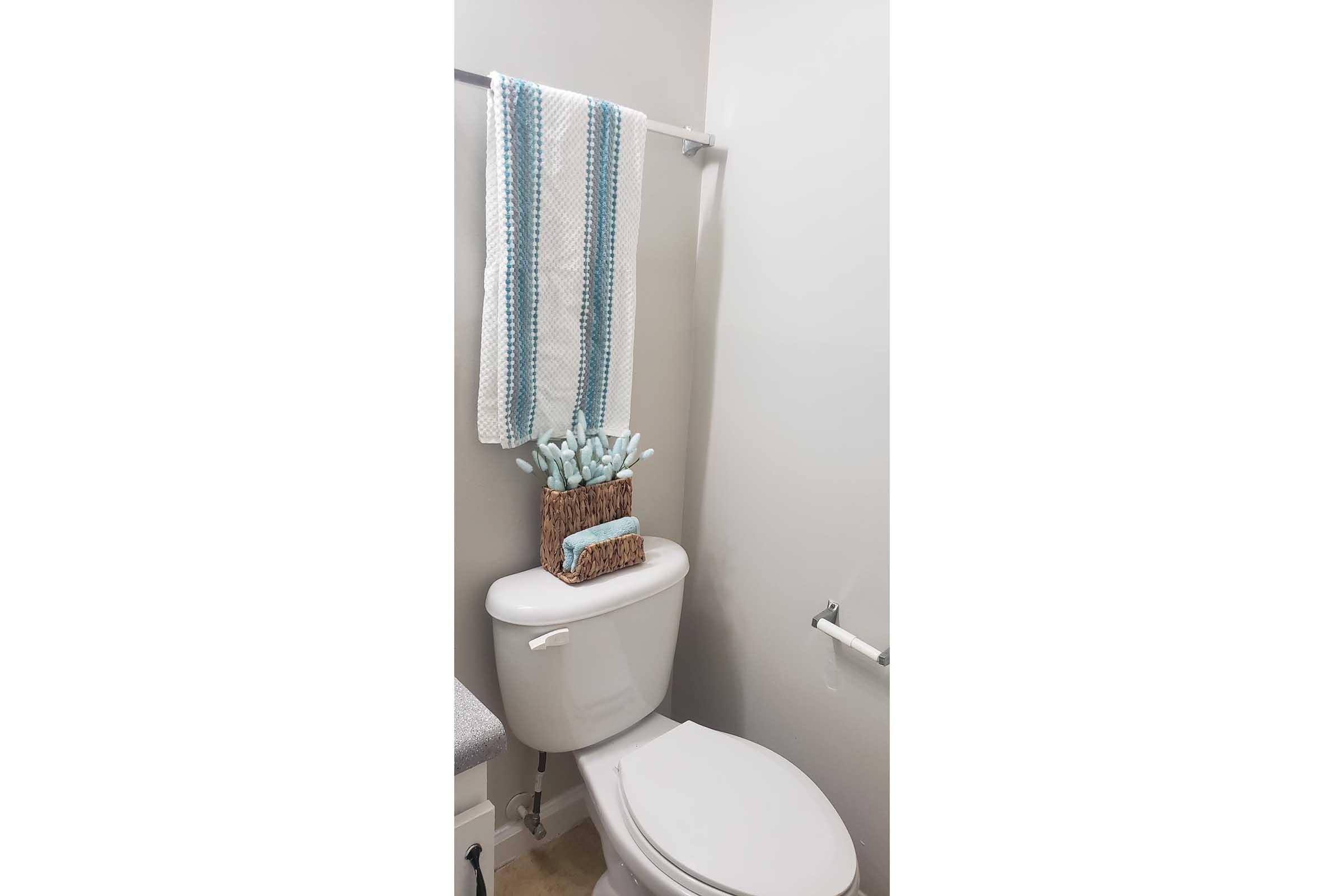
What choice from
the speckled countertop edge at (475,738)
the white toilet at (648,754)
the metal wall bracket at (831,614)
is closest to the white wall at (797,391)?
the metal wall bracket at (831,614)

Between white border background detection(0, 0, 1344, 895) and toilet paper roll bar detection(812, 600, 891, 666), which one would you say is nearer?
white border background detection(0, 0, 1344, 895)

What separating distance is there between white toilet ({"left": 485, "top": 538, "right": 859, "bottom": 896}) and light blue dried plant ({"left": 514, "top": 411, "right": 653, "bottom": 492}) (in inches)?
7.5

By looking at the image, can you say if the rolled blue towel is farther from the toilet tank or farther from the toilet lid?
the toilet lid

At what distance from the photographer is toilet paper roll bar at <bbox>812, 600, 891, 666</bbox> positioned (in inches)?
51.0

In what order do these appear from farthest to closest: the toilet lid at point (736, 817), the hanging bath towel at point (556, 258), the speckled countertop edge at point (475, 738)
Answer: the hanging bath towel at point (556, 258) → the toilet lid at point (736, 817) → the speckled countertop edge at point (475, 738)

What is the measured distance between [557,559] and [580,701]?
28 cm

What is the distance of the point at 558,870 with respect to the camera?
1.56 metres

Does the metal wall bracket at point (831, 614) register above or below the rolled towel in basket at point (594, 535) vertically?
below

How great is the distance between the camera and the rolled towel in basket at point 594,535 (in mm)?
1319

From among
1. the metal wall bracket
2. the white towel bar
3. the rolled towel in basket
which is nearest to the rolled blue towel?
the rolled towel in basket

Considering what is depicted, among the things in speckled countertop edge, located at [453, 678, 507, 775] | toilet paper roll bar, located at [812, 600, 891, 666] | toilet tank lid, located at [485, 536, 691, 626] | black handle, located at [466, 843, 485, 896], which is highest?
toilet tank lid, located at [485, 536, 691, 626]

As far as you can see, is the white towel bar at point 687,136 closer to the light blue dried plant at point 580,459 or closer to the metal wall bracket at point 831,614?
the light blue dried plant at point 580,459
